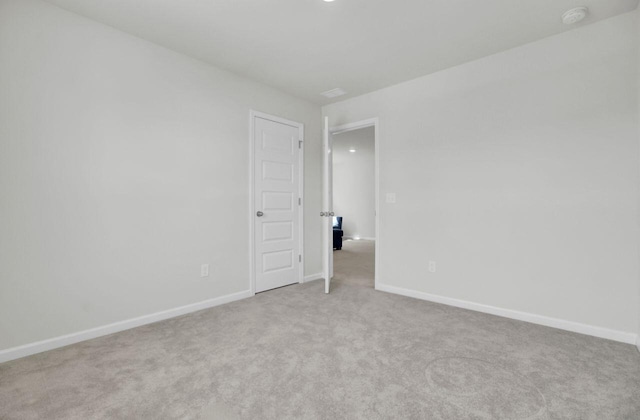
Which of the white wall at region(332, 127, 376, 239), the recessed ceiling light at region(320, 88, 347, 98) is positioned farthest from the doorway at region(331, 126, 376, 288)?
the recessed ceiling light at region(320, 88, 347, 98)

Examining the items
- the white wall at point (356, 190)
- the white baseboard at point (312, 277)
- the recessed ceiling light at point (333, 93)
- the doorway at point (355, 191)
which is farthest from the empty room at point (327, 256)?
A: the white wall at point (356, 190)

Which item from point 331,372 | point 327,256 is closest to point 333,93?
point 327,256

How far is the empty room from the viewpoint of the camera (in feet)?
5.94

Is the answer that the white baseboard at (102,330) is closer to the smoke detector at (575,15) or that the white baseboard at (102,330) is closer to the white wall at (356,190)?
the smoke detector at (575,15)

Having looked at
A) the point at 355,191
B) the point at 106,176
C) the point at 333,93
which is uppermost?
the point at 333,93

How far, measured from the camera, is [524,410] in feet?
5.06

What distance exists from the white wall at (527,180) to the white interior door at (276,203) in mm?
1217

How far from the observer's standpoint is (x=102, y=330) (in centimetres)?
243

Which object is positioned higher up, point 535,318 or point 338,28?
point 338,28

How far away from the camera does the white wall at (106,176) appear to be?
6.88 ft

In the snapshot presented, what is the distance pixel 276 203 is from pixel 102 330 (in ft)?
6.92

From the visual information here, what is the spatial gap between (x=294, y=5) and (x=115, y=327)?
9.58 feet

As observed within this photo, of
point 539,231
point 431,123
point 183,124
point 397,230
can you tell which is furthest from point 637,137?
point 183,124

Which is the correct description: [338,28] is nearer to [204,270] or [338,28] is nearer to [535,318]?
[204,270]
